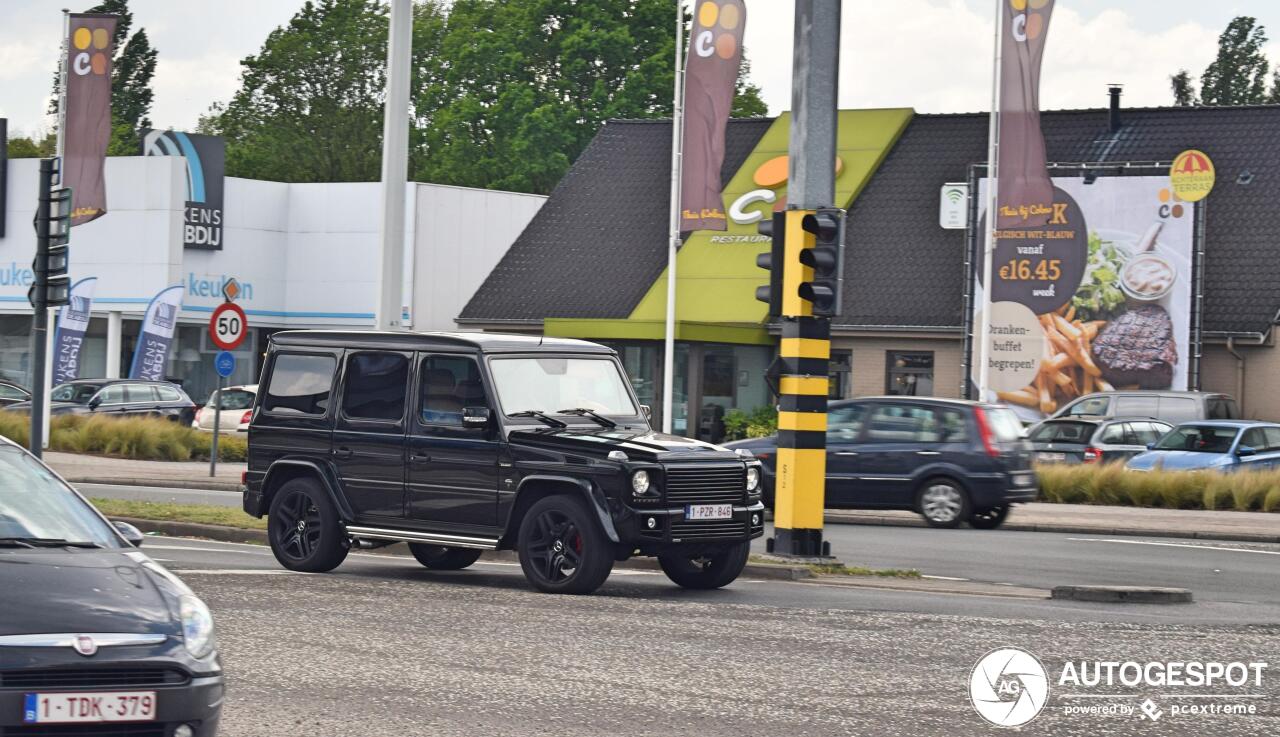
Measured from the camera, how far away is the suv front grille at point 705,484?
46.4 ft

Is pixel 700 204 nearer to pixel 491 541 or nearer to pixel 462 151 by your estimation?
pixel 491 541

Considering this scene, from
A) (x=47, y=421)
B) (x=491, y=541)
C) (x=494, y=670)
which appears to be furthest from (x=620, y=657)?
(x=47, y=421)

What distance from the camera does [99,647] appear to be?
22.7ft

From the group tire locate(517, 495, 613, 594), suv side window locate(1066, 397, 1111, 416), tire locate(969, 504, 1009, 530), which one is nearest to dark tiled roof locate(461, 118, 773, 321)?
suv side window locate(1066, 397, 1111, 416)

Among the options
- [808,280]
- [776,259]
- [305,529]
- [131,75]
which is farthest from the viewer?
[131,75]

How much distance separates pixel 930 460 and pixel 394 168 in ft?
25.1

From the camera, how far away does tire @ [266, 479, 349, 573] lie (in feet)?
50.5

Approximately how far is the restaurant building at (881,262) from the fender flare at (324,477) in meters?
26.0

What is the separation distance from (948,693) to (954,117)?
123ft

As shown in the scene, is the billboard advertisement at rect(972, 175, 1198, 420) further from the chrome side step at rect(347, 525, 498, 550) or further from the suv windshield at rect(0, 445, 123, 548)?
the suv windshield at rect(0, 445, 123, 548)

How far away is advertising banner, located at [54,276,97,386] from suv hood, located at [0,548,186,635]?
3739 centimetres

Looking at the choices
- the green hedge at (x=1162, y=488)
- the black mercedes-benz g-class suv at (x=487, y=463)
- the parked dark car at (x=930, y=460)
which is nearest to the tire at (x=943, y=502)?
the parked dark car at (x=930, y=460)

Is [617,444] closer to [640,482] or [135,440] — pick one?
[640,482]

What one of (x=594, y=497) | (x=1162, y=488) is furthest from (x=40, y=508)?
(x=1162, y=488)
